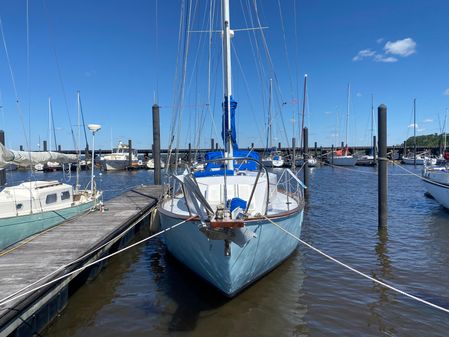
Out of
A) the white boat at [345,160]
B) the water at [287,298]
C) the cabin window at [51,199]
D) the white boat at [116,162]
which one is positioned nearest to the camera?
the water at [287,298]

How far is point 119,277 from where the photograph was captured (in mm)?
10477

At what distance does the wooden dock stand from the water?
51 cm

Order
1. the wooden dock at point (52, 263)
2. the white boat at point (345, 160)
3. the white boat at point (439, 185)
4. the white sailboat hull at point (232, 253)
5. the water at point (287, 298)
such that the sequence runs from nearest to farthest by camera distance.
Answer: the wooden dock at point (52, 263) → the water at point (287, 298) → the white sailboat hull at point (232, 253) → the white boat at point (439, 185) → the white boat at point (345, 160)

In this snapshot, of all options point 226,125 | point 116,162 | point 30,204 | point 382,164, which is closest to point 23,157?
point 30,204

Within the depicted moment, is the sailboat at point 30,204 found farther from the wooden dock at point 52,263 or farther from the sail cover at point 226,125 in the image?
the sail cover at point 226,125

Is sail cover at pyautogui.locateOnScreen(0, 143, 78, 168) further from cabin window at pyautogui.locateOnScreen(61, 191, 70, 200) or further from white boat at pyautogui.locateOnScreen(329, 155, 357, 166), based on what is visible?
white boat at pyautogui.locateOnScreen(329, 155, 357, 166)

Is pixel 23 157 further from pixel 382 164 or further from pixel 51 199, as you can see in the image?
pixel 382 164

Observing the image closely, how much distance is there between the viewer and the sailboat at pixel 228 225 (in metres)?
7.34

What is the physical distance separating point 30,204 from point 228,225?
33.0 ft

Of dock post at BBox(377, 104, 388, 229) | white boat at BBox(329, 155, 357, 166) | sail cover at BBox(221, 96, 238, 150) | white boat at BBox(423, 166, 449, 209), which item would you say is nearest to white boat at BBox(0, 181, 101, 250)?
sail cover at BBox(221, 96, 238, 150)

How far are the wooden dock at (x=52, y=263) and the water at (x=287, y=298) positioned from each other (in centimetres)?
51

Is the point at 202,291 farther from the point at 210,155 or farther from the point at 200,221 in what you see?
the point at 210,155

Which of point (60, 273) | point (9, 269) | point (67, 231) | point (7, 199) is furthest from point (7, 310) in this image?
point (7, 199)

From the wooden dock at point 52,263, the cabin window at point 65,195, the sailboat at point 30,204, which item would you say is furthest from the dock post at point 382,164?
the cabin window at point 65,195
